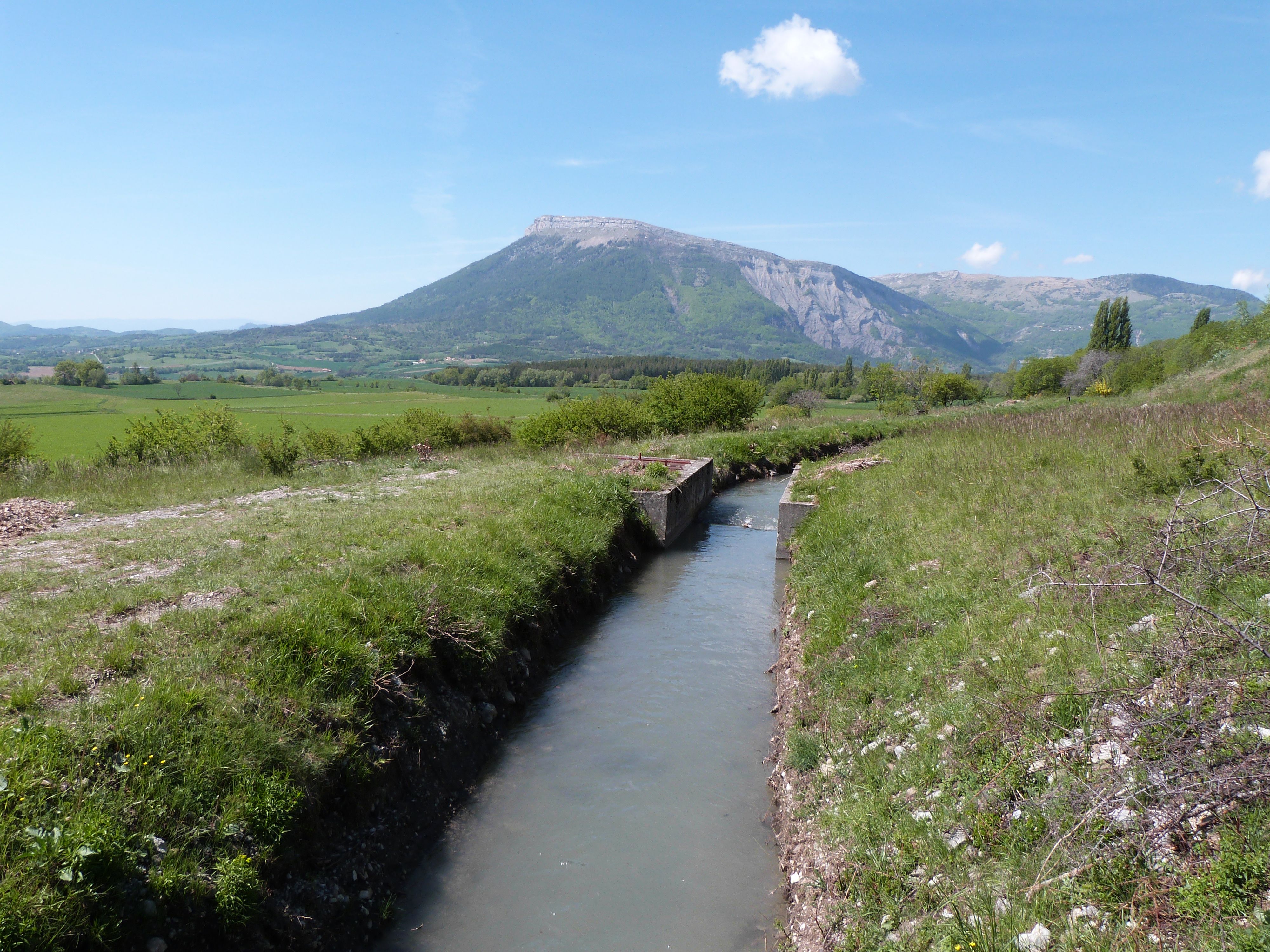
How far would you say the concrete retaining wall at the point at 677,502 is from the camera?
58.5 feet

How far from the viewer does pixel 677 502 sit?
751 inches

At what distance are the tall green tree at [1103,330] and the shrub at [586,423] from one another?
8196cm

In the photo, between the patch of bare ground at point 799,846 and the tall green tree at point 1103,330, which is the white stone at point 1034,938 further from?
the tall green tree at point 1103,330

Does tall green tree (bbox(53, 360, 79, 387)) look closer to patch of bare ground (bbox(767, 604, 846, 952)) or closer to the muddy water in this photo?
the muddy water

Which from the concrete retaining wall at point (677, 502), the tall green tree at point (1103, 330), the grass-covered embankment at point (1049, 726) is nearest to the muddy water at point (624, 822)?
A: the grass-covered embankment at point (1049, 726)

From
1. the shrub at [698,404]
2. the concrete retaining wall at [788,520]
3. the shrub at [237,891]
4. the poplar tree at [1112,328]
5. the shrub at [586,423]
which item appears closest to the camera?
the shrub at [237,891]

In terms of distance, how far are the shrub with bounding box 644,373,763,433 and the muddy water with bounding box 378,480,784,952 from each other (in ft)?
104

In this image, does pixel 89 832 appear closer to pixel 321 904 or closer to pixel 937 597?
pixel 321 904

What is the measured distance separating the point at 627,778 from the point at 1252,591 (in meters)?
5.59

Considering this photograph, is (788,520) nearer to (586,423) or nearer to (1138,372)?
(586,423)

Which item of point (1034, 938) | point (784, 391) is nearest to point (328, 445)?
point (1034, 938)

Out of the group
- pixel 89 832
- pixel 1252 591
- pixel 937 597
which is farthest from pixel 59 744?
pixel 1252 591

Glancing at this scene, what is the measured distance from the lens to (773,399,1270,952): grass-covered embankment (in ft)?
10.9

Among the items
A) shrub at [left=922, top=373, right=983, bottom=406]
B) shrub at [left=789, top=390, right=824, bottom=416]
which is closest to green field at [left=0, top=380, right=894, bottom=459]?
shrub at [left=789, top=390, right=824, bottom=416]
